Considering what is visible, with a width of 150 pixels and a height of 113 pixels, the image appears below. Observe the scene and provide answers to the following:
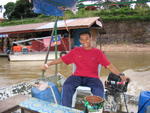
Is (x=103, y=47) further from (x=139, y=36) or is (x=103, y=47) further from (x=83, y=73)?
(x=83, y=73)

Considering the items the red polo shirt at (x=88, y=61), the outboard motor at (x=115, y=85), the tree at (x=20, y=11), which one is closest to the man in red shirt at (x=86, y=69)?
the red polo shirt at (x=88, y=61)

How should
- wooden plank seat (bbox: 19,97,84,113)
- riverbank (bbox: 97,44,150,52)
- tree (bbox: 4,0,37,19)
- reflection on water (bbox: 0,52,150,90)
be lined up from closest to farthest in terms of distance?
wooden plank seat (bbox: 19,97,84,113)
reflection on water (bbox: 0,52,150,90)
riverbank (bbox: 97,44,150,52)
tree (bbox: 4,0,37,19)

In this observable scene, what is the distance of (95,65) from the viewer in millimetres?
2504

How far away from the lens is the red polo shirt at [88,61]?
8.15 feet

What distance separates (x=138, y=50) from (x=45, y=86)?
1673 cm

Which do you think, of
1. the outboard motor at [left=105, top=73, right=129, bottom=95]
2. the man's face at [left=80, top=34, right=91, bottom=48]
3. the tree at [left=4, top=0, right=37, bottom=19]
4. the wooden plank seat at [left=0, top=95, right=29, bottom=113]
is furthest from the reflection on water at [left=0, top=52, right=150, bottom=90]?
the tree at [left=4, top=0, right=37, bottom=19]

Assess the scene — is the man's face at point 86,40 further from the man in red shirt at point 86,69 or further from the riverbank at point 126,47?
the riverbank at point 126,47

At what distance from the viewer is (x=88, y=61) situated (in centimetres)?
250

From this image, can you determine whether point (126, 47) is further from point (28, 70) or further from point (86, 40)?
point (86, 40)

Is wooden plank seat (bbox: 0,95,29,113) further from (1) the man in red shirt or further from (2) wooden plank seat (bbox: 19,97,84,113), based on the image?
(1) the man in red shirt

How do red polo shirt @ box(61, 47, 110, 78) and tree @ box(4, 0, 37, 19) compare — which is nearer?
red polo shirt @ box(61, 47, 110, 78)

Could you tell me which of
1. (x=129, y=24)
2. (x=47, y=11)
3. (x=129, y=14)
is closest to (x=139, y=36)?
(x=129, y=24)

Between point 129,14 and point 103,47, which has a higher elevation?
point 129,14

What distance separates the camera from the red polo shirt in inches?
97.8
